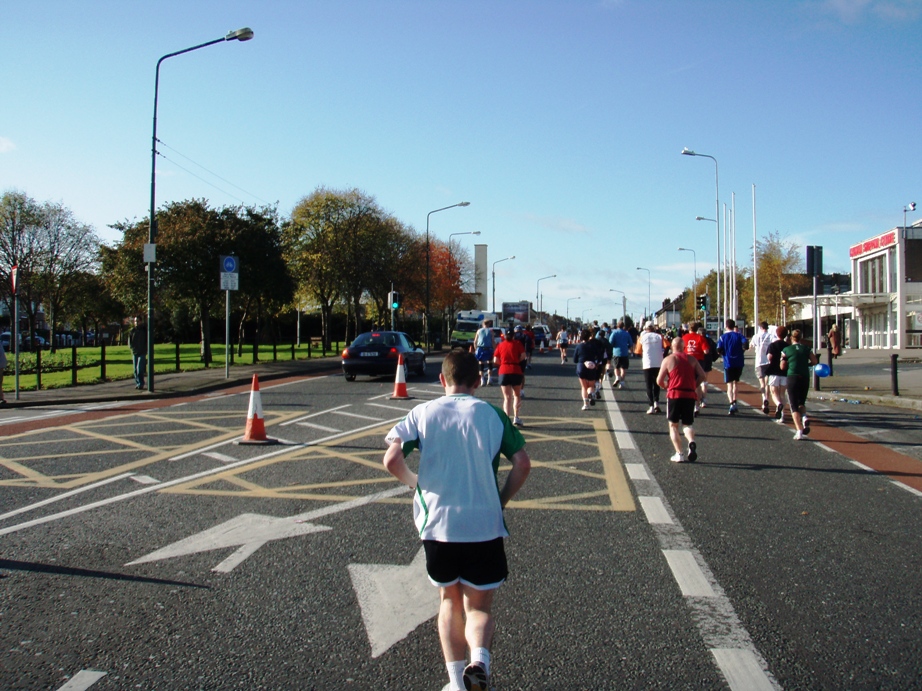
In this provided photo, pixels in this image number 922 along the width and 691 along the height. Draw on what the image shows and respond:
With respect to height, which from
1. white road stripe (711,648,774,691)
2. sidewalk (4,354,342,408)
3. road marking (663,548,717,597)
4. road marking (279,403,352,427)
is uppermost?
sidewalk (4,354,342,408)

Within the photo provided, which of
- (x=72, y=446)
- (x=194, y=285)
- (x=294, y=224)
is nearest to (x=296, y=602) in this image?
(x=72, y=446)

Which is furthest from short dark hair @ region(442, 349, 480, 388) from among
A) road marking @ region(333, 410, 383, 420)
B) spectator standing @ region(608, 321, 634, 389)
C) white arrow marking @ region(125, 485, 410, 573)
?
spectator standing @ region(608, 321, 634, 389)

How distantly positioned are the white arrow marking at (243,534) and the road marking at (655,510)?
240 centimetres

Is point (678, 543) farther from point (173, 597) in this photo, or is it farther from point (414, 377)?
point (414, 377)

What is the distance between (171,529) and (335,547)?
1.42m

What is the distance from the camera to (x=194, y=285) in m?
30.2

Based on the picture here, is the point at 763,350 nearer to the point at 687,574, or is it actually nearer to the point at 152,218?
the point at 687,574

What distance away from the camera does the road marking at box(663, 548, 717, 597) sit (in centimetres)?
476

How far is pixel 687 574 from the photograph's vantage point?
16.7ft

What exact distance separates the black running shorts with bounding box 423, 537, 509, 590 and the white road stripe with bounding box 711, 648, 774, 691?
1.12 metres

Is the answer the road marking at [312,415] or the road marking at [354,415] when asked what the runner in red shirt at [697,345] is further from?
the road marking at [312,415]

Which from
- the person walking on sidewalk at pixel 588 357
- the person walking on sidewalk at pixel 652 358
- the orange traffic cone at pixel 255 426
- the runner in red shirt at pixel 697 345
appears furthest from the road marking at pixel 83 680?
the runner in red shirt at pixel 697 345

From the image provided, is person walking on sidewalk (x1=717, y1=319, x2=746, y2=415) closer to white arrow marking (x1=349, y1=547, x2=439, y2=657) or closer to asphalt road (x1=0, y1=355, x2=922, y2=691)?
asphalt road (x1=0, y1=355, x2=922, y2=691)

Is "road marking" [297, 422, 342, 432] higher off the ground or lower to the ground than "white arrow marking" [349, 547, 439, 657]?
higher
